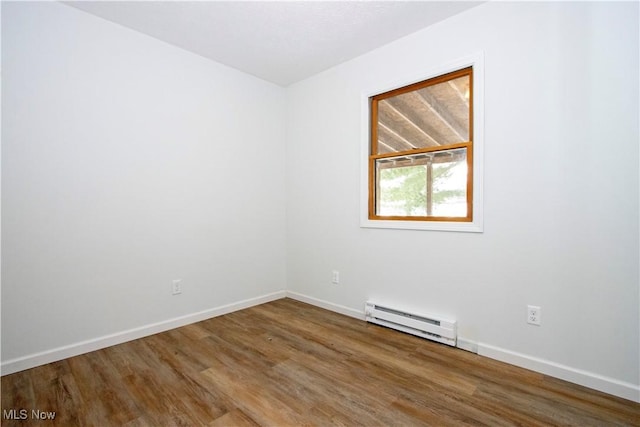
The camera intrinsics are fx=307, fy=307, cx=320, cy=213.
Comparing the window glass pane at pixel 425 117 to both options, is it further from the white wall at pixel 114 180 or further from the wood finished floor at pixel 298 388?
the wood finished floor at pixel 298 388

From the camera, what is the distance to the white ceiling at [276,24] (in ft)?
7.21

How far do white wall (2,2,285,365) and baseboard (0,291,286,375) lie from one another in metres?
0.04

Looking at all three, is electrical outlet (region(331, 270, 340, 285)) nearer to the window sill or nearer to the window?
the window sill

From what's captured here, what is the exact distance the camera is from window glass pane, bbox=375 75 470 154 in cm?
238

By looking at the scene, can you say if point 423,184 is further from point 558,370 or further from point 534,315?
point 558,370

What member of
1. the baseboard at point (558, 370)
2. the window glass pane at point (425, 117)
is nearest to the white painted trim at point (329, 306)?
the baseboard at point (558, 370)

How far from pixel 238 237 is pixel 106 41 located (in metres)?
1.96

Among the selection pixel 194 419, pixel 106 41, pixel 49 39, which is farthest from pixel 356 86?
pixel 194 419

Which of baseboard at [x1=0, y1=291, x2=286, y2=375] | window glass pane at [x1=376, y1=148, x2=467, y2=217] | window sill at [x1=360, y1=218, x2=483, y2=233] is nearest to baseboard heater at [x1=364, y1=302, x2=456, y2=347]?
window sill at [x1=360, y1=218, x2=483, y2=233]

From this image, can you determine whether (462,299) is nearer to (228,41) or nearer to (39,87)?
(228,41)

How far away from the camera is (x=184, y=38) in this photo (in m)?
2.62

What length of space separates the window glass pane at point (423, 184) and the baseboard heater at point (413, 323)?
0.84m

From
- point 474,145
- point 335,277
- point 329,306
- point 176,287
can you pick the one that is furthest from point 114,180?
point 474,145

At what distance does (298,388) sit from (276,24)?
2.59 m
